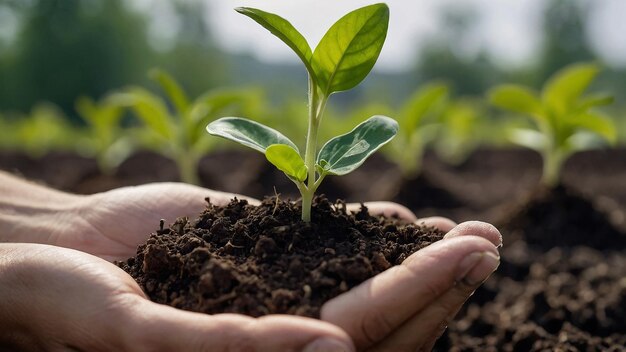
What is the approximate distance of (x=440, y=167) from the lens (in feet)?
27.0

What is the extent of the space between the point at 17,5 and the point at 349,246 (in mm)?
35032

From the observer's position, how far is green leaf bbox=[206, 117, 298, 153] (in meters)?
1.79

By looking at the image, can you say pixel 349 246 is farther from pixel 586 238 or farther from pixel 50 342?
pixel 586 238

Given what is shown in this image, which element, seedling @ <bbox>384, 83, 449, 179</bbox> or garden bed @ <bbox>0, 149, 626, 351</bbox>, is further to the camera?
seedling @ <bbox>384, 83, 449, 179</bbox>

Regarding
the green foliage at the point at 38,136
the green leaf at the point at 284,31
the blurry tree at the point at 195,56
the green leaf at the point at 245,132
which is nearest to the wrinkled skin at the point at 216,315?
the green leaf at the point at 245,132

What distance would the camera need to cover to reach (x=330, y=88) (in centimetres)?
194

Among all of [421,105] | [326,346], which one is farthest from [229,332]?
[421,105]

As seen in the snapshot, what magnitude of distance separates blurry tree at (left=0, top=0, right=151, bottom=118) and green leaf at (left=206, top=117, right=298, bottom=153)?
98.1 feet

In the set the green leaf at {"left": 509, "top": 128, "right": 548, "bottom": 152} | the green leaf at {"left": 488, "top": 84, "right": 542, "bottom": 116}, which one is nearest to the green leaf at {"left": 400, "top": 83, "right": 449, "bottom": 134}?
the green leaf at {"left": 488, "top": 84, "right": 542, "bottom": 116}

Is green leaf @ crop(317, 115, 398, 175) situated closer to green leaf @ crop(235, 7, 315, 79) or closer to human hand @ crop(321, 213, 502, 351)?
green leaf @ crop(235, 7, 315, 79)

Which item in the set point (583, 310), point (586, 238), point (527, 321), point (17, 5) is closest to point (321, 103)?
point (527, 321)

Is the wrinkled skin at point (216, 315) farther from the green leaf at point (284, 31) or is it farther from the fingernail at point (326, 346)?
the green leaf at point (284, 31)

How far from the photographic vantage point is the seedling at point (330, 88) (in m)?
1.79

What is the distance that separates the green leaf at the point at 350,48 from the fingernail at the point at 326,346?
90 cm
